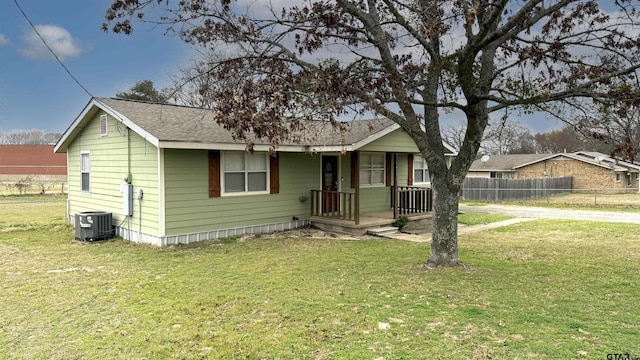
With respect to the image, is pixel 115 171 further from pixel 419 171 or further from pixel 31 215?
pixel 419 171

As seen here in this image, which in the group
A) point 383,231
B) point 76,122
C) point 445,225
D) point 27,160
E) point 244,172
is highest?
point 27,160

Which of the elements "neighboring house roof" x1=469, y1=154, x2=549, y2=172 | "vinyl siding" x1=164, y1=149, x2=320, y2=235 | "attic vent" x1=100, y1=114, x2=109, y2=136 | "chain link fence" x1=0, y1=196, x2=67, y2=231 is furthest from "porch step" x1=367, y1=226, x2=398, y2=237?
"neighboring house roof" x1=469, y1=154, x2=549, y2=172

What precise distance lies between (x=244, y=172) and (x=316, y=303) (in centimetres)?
620

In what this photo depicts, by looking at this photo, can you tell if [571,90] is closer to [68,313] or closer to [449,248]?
[449,248]

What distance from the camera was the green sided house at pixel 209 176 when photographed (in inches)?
376

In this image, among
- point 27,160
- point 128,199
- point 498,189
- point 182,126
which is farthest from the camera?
point 27,160

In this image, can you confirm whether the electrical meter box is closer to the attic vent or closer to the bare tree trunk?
the attic vent

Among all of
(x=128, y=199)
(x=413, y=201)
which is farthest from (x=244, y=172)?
(x=413, y=201)

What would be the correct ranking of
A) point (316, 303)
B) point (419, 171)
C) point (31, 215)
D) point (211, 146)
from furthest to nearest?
point (419, 171)
point (31, 215)
point (211, 146)
point (316, 303)

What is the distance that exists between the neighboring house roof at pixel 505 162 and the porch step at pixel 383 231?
97.9 ft

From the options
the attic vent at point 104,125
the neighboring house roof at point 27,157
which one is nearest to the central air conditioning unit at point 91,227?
the attic vent at point 104,125

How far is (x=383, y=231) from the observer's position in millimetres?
11180

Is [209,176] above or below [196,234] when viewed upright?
above

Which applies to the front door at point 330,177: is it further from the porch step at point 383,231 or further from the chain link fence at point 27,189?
the chain link fence at point 27,189
